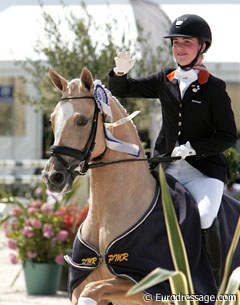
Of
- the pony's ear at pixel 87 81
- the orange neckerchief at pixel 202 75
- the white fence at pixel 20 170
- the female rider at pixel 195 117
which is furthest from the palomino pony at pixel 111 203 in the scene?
the white fence at pixel 20 170

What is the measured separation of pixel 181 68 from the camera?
18.7 ft

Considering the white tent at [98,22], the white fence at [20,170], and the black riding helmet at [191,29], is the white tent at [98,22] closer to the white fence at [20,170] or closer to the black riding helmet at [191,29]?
the white fence at [20,170]

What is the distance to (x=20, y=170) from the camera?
17141 millimetres

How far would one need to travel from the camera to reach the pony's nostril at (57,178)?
4.88 metres

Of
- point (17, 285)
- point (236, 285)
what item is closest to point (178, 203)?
point (236, 285)


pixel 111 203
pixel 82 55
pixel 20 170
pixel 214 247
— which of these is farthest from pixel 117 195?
pixel 20 170

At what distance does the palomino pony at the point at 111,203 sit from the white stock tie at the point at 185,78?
0.48m

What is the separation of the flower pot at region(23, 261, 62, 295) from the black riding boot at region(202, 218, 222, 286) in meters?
3.82

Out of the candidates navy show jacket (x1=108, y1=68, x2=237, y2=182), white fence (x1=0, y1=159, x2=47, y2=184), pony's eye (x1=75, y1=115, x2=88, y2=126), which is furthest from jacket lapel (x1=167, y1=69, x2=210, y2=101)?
white fence (x1=0, y1=159, x2=47, y2=184)

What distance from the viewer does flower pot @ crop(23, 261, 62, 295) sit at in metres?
8.94

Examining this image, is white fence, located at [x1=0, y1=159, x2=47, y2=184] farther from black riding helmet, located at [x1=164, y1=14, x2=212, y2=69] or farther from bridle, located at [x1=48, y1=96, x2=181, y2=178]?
bridle, located at [x1=48, y1=96, x2=181, y2=178]

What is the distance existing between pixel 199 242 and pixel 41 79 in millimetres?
6840

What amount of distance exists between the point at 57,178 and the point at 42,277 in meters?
4.25

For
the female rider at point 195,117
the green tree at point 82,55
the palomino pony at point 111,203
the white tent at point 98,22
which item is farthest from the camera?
the white tent at point 98,22
